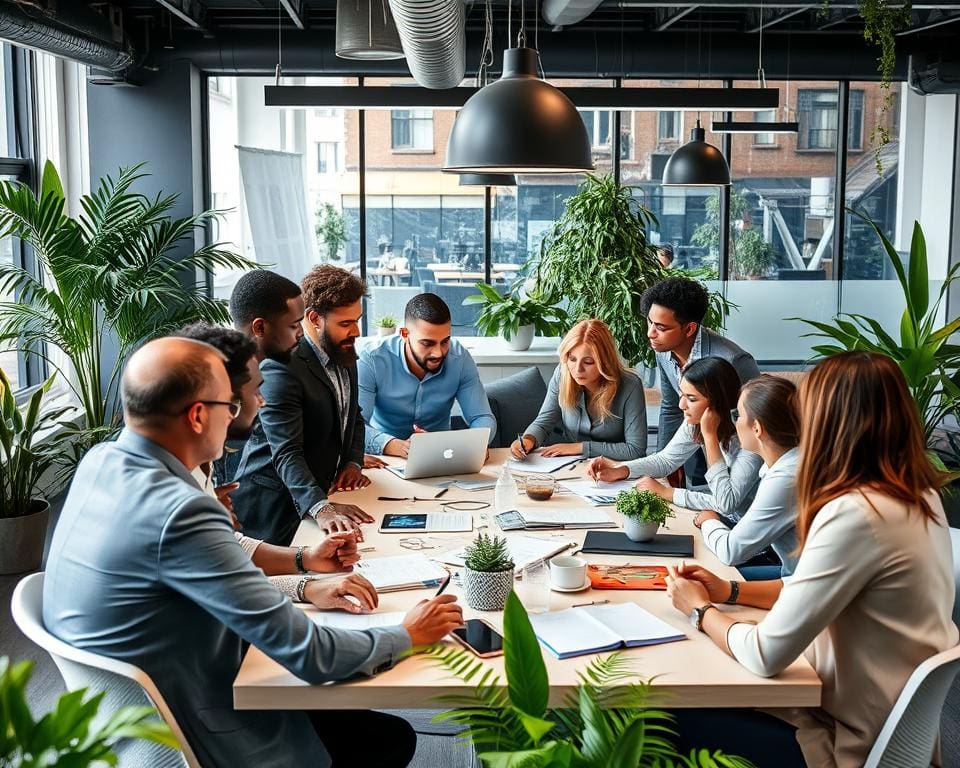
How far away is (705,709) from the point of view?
248 cm

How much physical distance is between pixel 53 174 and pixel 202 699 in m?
4.60

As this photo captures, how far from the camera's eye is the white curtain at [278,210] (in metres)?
8.45

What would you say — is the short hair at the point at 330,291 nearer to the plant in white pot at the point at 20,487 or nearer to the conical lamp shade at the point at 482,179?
the plant in white pot at the point at 20,487

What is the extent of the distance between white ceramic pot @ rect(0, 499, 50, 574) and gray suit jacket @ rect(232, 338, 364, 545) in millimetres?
2169

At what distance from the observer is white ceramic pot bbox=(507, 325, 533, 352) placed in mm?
7734

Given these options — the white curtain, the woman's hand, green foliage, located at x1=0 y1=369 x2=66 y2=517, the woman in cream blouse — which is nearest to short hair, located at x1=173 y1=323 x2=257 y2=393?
the woman in cream blouse

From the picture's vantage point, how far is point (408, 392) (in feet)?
15.5

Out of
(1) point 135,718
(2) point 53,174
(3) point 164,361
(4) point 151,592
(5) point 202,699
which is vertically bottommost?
(5) point 202,699

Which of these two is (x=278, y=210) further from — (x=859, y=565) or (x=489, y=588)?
(x=859, y=565)

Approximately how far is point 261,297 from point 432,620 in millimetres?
1643

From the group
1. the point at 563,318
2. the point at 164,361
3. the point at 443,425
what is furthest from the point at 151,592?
the point at 563,318

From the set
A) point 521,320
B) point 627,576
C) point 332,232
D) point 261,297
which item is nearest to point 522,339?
point 521,320

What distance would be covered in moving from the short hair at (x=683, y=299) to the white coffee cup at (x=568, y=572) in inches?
79.6

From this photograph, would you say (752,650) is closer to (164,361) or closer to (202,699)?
(202,699)
